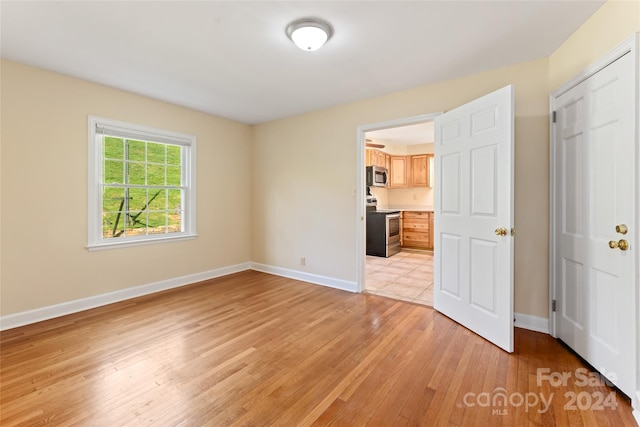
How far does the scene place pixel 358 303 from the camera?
11.3 feet

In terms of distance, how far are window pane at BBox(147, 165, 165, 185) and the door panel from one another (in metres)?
4.49

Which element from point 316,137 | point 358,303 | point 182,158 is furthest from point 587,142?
point 182,158

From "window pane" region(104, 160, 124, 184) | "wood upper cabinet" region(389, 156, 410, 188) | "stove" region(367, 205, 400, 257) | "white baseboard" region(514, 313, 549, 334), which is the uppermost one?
"wood upper cabinet" region(389, 156, 410, 188)

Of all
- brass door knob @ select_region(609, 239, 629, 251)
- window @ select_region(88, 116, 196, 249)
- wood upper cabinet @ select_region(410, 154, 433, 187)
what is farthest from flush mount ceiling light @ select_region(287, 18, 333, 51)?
wood upper cabinet @ select_region(410, 154, 433, 187)

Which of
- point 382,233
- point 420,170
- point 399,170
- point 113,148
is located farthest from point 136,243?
point 420,170

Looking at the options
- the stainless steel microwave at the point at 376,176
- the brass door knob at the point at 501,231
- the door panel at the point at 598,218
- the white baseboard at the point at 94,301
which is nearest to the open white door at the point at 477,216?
the brass door knob at the point at 501,231

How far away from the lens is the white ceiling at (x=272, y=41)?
1995 millimetres

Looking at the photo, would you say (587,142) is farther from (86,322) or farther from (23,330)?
(23,330)

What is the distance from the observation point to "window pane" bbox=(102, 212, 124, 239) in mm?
3484

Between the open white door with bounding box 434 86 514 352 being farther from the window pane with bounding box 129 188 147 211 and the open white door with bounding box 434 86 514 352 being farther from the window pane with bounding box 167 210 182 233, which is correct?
the window pane with bounding box 129 188 147 211

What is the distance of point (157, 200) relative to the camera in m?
4.00

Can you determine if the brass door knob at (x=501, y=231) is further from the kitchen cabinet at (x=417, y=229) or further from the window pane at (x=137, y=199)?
the kitchen cabinet at (x=417, y=229)

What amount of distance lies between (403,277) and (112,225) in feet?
13.4

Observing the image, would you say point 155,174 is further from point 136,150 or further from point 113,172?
point 113,172
